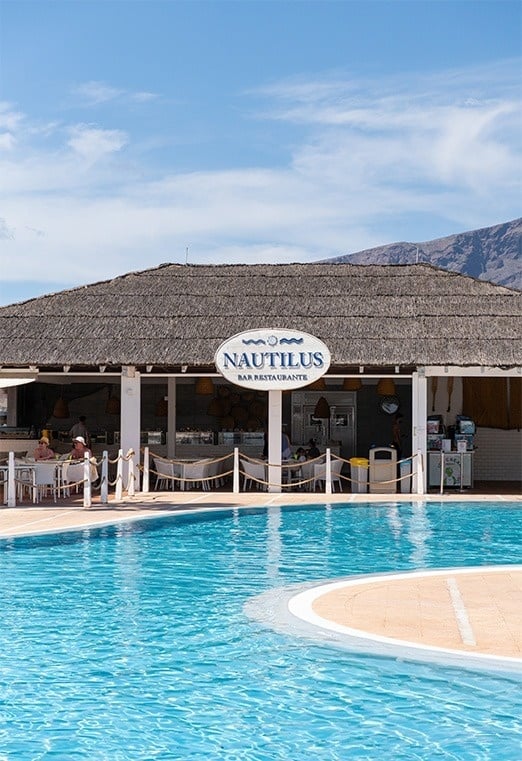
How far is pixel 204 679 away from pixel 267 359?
44.7 ft

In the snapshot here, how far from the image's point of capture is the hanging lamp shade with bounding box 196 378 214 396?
81.6 ft

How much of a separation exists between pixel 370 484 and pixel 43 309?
325 inches

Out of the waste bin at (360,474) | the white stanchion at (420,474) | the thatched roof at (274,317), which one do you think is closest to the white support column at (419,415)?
the white stanchion at (420,474)

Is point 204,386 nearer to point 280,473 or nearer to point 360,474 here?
point 280,473

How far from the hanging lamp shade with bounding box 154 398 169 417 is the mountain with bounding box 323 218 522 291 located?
137 m

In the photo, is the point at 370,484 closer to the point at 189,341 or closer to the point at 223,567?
the point at 189,341

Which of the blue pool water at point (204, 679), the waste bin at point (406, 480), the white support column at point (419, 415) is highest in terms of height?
the white support column at point (419, 415)

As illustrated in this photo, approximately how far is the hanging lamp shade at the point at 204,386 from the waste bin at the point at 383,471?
5133mm

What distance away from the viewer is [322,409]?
26359 mm

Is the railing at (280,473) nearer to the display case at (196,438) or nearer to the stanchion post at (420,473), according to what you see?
the stanchion post at (420,473)

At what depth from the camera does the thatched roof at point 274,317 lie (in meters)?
21.0

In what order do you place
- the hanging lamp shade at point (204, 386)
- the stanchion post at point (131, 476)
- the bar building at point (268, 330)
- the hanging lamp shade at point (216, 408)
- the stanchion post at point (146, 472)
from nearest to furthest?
the stanchion post at point (131, 476) < the stanchion post at point (146, 472) < the bar building at point (268, 330) < the hanging lamp shade at point (204, 386) < the hanging lamp shade at point (216, 408)

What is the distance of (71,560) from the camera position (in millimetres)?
12664

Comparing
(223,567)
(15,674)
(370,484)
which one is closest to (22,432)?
(370,484)
